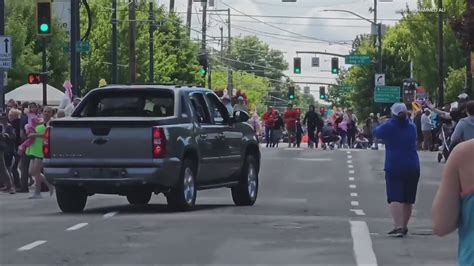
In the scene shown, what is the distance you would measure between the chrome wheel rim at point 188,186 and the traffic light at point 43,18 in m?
15.1

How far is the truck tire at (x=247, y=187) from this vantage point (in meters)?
20.6

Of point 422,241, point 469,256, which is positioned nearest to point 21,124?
point 422,241

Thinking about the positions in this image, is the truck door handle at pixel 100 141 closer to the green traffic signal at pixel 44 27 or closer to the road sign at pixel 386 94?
the green traffic signal at pixel 44 27

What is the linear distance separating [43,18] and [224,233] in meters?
19.0

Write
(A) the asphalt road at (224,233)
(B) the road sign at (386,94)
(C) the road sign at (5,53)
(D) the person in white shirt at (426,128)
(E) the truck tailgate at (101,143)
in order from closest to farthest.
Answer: (A) the asphalt road at (224,233), (E) the truck tailgate at (101,143), (C) the road sign at (5,53), (D) the person in white shirt at (426,128), (B) the road sign at (386,94)

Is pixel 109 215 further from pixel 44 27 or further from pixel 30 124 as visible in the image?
pixel 44 27

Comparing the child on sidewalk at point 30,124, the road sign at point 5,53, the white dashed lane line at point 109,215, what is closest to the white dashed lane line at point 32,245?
the white dashed lane line at point 109,215

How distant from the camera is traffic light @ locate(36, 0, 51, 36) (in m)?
33.0

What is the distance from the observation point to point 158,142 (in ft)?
58.6

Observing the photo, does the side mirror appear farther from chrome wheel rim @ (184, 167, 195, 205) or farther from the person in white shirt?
the person in white shirt

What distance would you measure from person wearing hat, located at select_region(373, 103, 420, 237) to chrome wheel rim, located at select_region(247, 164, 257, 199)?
5.25 metres

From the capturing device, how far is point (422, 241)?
14.9 metres

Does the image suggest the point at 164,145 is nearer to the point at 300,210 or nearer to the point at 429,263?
the point at 300,210

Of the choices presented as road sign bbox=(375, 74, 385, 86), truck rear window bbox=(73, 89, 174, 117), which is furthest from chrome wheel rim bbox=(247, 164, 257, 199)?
road sign bbox=(375, 74, 385, 86)
